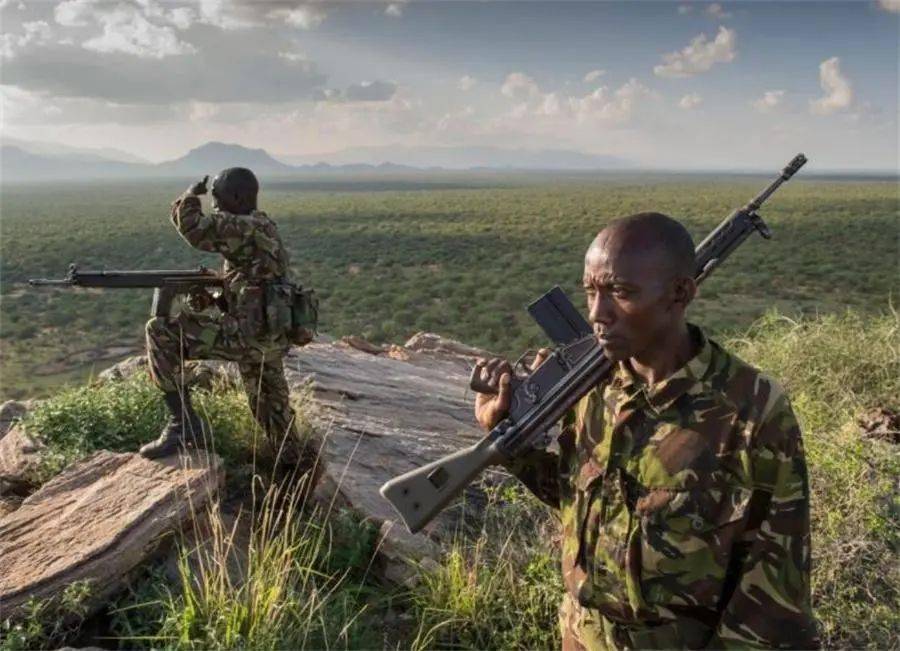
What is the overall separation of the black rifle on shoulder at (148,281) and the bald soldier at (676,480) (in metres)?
3.00

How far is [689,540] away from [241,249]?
3239mm

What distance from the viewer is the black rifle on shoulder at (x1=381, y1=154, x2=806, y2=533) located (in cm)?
229

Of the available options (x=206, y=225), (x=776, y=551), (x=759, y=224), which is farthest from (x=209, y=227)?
(x=776, y=551)

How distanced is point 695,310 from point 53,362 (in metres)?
13.2

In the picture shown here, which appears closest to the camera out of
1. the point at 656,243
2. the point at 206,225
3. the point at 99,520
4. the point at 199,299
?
the point at 656,243

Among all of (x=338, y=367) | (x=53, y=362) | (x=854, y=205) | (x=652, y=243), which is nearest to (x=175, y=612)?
(x=652, y=243)

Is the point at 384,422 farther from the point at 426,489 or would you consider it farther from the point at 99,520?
the point at 426,489

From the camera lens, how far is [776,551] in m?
1.91

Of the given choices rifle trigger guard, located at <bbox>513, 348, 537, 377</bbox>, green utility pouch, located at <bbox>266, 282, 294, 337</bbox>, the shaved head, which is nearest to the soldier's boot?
green utility pouch, located at <bbox>266, 282, 294, 337</bbox>

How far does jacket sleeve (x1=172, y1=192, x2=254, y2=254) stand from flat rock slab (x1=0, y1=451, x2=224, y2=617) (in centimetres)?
119

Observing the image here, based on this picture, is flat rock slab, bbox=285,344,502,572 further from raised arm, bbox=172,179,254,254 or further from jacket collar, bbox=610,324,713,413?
jacket collar, bbox=610,324,713,413

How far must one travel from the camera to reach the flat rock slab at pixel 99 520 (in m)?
A: 3.50

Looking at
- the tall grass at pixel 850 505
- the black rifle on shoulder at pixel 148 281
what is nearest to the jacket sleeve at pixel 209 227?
the black rifle on shoulder at pixel 148 281

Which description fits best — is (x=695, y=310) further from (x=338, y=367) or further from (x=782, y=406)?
(x=782, y=406)
